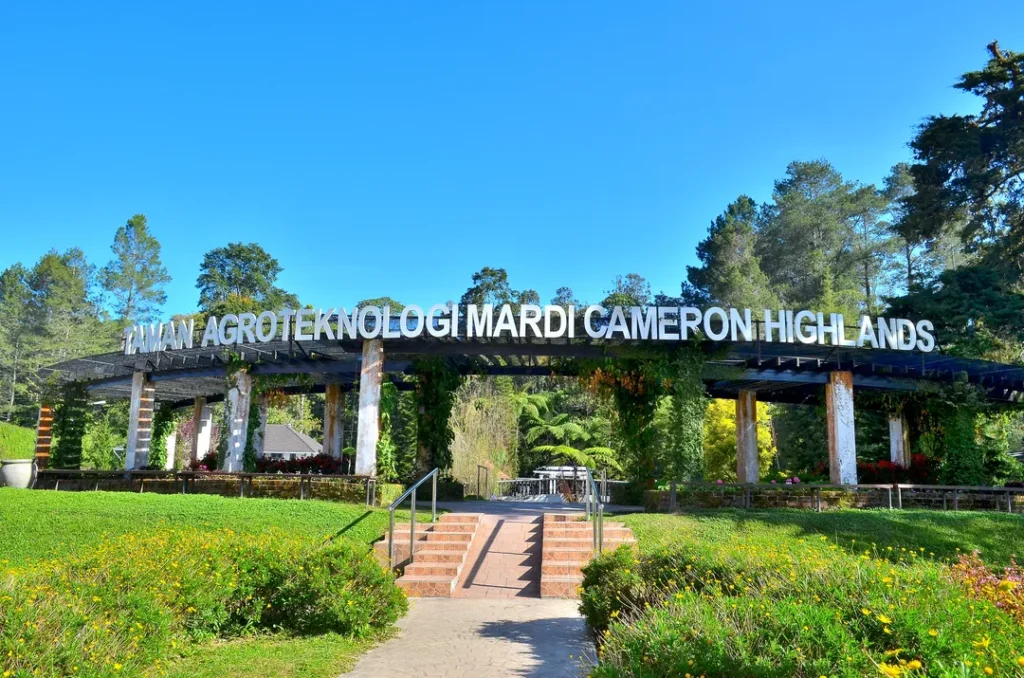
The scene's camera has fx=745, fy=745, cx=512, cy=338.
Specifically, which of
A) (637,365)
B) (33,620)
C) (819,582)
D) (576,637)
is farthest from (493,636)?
(637,365)

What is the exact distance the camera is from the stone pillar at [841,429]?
1788cm

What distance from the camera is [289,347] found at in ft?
60.0

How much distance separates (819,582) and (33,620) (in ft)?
16.8

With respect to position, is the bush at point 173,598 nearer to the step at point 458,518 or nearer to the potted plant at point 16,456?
the step at point 458,518

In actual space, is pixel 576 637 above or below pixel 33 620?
below

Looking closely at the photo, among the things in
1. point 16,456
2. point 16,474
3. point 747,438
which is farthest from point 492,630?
point 16,456

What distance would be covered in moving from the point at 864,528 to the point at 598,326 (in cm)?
681

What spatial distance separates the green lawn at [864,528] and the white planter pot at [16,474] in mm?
14900

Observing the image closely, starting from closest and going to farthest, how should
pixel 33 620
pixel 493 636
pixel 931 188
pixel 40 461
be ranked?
pixel 33 620 → pixel 493 636 → pixel 40 461 → pixel 931 188

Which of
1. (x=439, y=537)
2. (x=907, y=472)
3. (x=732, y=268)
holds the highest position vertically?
(x=732, y=268)

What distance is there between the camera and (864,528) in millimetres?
13438

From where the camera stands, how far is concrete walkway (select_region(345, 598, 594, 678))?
6.32 metres

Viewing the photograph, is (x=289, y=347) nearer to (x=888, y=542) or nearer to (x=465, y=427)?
(x=465, y=427)

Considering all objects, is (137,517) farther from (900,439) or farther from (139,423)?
(900,439)
